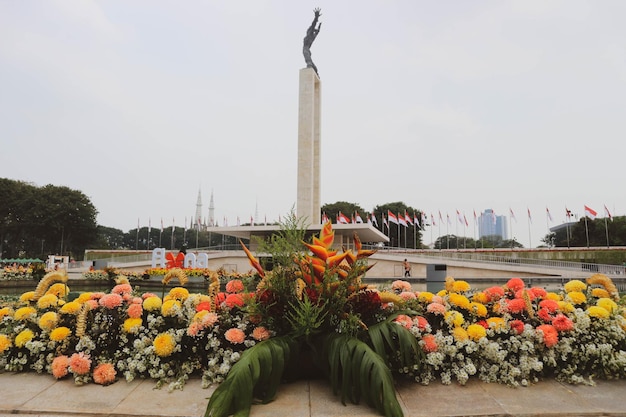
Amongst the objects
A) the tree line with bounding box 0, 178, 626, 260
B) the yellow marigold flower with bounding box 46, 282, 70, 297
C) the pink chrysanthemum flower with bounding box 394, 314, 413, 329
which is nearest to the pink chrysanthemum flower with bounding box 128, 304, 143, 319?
the yellow marigold flower with bounding box 46, 282, 70, 297

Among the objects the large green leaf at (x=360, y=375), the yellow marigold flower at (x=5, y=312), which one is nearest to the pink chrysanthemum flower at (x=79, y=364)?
the yellow marigold flower at (x=5, y=312)

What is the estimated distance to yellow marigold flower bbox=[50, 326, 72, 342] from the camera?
3620mm

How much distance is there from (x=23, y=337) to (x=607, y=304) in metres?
5.41

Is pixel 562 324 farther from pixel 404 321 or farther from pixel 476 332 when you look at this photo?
pixel 404 321

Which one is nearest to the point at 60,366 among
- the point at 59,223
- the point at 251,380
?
the point at 251,380

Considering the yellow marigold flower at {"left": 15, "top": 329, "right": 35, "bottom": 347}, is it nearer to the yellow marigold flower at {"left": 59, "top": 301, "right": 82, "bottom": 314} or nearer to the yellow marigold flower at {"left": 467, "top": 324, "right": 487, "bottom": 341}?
the yellow marigold flower at {"left": 59, "top": 301, "right": 82, "bottom": 314}

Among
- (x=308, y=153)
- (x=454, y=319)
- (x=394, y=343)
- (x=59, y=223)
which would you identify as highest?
(x=308, y=153)

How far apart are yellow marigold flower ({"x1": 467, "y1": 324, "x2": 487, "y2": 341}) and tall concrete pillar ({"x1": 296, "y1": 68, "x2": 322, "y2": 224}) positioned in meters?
27.3

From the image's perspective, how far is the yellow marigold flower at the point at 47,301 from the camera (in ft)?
13.2

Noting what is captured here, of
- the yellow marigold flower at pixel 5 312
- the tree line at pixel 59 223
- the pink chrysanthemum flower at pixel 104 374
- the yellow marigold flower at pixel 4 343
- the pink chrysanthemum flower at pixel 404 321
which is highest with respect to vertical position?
the tree line at pixel 59 223

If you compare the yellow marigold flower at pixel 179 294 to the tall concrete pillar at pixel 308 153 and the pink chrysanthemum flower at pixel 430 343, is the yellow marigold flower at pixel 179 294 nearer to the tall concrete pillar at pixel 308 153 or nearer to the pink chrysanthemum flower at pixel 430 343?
the pink chrysanthemum flower at pixel 430 343

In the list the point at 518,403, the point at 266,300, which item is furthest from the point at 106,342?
the point at 518,403

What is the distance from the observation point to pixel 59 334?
11.9 ft

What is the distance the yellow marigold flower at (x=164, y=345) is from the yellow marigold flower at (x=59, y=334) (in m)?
0.84
